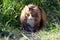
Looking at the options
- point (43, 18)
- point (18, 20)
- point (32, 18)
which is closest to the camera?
point (32, 18)

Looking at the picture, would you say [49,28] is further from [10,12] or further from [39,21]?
[10,12]

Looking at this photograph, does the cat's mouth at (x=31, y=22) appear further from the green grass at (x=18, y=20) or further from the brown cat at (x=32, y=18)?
the green grass at (x=18, y=20)

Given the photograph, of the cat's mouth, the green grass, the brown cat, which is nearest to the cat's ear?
the brown cat

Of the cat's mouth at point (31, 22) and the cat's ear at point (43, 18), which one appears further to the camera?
the cat's ear at point (43, 18)

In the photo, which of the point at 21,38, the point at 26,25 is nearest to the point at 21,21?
the point at 26,25

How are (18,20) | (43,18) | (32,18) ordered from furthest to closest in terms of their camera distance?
(18,20)
(43,18)
(32,18)

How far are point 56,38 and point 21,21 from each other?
103cm

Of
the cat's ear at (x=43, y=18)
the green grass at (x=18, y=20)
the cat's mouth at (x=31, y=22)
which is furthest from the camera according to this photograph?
the cat's ear at (x=43, y=18)

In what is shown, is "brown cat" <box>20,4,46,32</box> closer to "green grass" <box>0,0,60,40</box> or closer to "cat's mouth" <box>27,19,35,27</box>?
"cat's mouth" <box>27,19,35,27</box>

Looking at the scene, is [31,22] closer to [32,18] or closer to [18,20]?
[32,18]

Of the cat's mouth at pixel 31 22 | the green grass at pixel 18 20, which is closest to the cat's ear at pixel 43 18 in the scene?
the green grass at pixel 18 20

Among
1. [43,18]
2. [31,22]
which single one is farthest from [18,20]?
[43,18]

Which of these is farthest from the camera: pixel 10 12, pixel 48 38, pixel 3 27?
pixel 10 12

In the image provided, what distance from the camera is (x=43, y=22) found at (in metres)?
6.93
